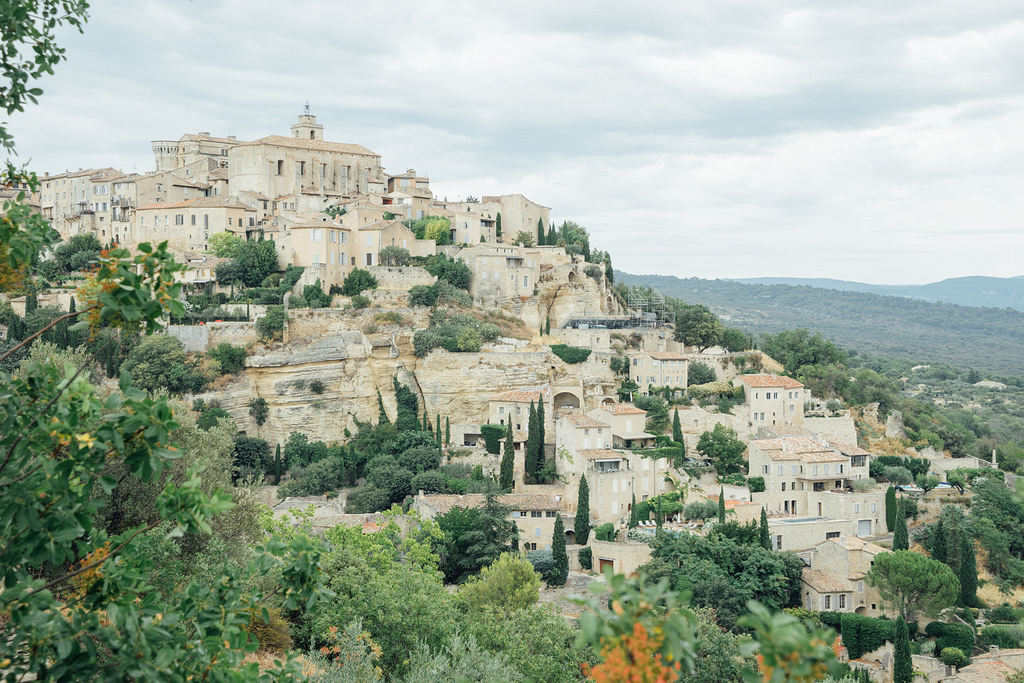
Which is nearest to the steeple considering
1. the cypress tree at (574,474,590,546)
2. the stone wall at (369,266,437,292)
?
the stone wall at (369,266,437,292)

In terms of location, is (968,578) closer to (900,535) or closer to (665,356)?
(900,535)

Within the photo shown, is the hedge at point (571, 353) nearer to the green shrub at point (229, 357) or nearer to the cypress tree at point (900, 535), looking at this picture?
the green shrub at point (229, 357)

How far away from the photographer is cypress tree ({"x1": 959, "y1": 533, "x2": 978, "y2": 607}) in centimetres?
3262

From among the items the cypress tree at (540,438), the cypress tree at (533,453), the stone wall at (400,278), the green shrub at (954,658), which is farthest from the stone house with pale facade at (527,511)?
the stone wall at (400,278)

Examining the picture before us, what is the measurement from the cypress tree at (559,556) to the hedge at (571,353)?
14.8 meters

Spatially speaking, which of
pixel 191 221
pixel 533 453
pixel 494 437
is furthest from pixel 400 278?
pixel 191 221

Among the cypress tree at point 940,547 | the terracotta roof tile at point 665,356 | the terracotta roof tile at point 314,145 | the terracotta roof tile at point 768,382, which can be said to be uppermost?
the terracotta roof tile at point 314,145

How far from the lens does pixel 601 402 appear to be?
46.6m

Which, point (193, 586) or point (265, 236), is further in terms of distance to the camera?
point (265, 236)

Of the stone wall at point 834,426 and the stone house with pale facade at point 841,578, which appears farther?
the stone wall at point 834,426

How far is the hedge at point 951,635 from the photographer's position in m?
29.4

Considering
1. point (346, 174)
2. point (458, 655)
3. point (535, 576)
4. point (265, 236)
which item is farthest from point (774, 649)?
point (346, 174)

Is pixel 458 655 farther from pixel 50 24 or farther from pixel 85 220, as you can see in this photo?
pixel 85 220

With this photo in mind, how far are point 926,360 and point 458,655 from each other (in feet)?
530
